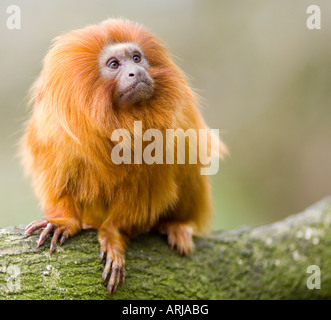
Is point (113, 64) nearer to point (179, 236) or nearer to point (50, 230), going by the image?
point (50, 230)

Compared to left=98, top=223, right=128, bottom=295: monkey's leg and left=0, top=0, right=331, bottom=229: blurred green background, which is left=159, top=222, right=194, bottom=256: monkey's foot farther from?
left=0, top=0, right=331, bottom=229: blurred green background

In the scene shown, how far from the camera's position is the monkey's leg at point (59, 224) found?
9.05ft

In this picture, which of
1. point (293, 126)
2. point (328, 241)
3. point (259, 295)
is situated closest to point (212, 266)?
point (259, 295)

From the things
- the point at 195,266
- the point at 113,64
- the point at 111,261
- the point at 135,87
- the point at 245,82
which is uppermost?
the point at 245,82

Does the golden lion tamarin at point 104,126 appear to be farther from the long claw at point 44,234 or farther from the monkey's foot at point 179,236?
the monkey's foot at point 179,236

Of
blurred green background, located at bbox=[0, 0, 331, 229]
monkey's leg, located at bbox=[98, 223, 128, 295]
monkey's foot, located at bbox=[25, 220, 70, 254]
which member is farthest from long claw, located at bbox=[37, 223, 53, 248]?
blurred green background, located at bbox=[0, 0, 331, 229]

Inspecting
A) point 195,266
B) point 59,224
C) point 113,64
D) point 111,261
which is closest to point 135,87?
point 113,64

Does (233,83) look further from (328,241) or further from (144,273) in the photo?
(144,273)

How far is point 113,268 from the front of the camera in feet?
9.41

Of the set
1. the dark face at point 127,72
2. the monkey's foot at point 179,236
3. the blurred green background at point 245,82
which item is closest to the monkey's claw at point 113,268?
the monkey's foot at point 179,236

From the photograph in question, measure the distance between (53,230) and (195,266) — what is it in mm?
1065
